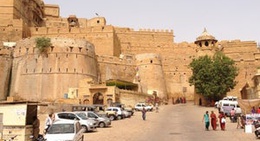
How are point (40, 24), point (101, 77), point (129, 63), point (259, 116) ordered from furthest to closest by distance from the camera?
point (40, 24)
point (129, 63)
point (101, 77)
point (259, 116)

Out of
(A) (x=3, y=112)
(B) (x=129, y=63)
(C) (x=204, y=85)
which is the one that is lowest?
(A) (x=3, y=112)

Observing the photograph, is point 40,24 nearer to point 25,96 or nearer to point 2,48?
point 2,48

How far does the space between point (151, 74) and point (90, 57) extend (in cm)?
1210

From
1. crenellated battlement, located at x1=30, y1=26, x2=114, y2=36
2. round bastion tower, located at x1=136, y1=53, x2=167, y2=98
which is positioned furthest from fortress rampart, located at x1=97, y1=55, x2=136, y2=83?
crenellated battlement, located at x1=30, y1=26, x2=114, y2=36

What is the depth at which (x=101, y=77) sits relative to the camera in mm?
48781

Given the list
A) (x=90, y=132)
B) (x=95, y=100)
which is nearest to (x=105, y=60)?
(x=95, y=100)

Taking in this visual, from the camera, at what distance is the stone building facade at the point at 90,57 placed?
1617 inches

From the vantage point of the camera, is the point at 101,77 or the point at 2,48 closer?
the point at 2,48

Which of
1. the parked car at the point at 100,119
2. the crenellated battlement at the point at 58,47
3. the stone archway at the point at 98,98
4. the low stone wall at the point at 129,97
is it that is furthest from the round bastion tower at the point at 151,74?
the parked car at the point at 100,119

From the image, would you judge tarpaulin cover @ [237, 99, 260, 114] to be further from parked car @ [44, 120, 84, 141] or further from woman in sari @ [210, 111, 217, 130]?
parked car @ [44, 120, 84, 141]

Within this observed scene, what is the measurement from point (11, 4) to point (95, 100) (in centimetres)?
2310

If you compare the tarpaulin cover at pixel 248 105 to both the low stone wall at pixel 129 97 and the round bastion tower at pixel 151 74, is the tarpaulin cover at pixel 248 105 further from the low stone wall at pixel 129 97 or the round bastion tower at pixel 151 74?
the round bastion tower at pixel 151 74

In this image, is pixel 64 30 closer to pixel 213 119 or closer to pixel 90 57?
pixel 90 57

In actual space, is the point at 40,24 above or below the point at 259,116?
above
